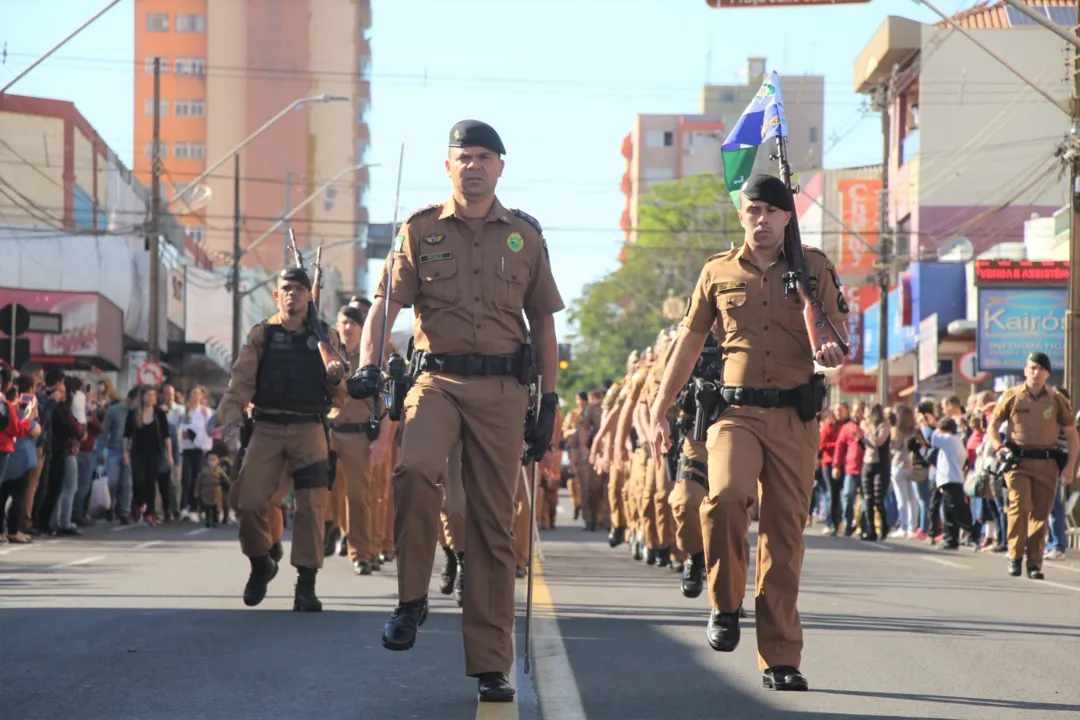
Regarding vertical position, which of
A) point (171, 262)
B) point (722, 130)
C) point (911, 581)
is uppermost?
point (722, 130)

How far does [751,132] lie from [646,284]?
292 feet

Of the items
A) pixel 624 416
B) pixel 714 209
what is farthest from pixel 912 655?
pixel 714 209

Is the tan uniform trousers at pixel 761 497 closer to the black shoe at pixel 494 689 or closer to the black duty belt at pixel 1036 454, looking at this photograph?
the black shoe at pixel 494 689

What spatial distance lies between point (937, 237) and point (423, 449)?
49.4 metres

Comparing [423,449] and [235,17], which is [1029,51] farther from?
[235,17]

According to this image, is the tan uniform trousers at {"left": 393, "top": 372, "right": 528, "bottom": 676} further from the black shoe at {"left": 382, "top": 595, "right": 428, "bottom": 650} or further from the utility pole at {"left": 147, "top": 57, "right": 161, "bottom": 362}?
the utility pole at {"left": 147, "top": 57, "right": 161, "bottom": 362}

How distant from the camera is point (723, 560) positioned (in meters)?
8.28

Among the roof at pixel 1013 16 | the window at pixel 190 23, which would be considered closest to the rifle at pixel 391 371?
the roof at pixel 1013 16

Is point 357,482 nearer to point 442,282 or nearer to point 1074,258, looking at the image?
point 442,282

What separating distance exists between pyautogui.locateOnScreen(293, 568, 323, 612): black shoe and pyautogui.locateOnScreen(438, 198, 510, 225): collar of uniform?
4.26m

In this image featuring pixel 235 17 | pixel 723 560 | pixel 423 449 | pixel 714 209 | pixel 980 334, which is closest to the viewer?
pixel 423 449

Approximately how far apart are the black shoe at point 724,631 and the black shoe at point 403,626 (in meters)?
1.29

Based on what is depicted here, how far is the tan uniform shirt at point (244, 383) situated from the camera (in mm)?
11758

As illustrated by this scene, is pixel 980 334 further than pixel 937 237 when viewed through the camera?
No
